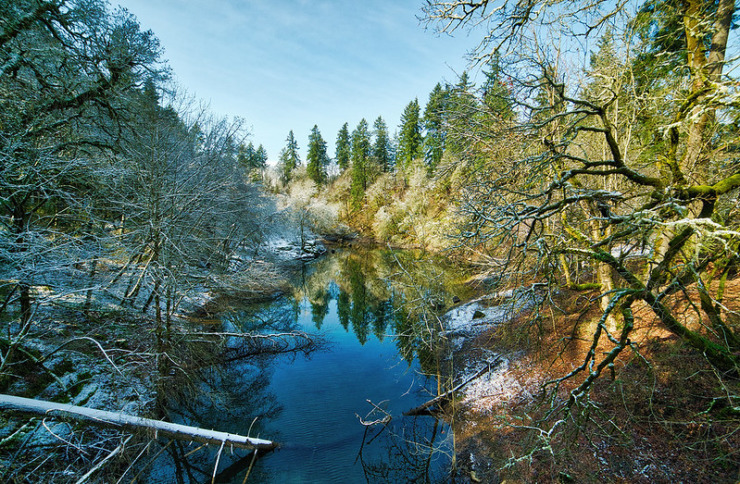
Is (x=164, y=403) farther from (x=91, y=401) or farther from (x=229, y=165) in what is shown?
(x=229, y=165)

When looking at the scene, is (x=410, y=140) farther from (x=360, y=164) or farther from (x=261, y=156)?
(x=261, y=156)

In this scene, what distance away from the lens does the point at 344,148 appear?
2165 inches

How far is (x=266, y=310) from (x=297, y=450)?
384 inches

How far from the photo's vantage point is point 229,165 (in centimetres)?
1536

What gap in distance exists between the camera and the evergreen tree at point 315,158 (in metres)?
50.3

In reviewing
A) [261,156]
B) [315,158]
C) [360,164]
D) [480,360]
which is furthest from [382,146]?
[480,360]

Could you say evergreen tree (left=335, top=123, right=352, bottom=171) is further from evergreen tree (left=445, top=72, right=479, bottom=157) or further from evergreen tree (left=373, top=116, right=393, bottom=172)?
evergreen tree (left=445, top=72, right=479, bottom=157)

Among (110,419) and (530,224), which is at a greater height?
(530,224)

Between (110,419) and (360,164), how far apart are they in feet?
142

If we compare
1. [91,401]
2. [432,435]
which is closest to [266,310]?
[91,401]

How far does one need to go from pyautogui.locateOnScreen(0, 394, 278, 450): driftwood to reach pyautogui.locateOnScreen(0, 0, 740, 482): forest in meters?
0.48

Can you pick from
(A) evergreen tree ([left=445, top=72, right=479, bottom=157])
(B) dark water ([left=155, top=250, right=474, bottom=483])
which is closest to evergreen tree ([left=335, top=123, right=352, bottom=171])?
(B) dark water ([left=155, top=250, right=474, bottom=483])

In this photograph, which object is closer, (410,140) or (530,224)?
(530,224)

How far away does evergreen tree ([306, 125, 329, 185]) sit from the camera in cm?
5031
